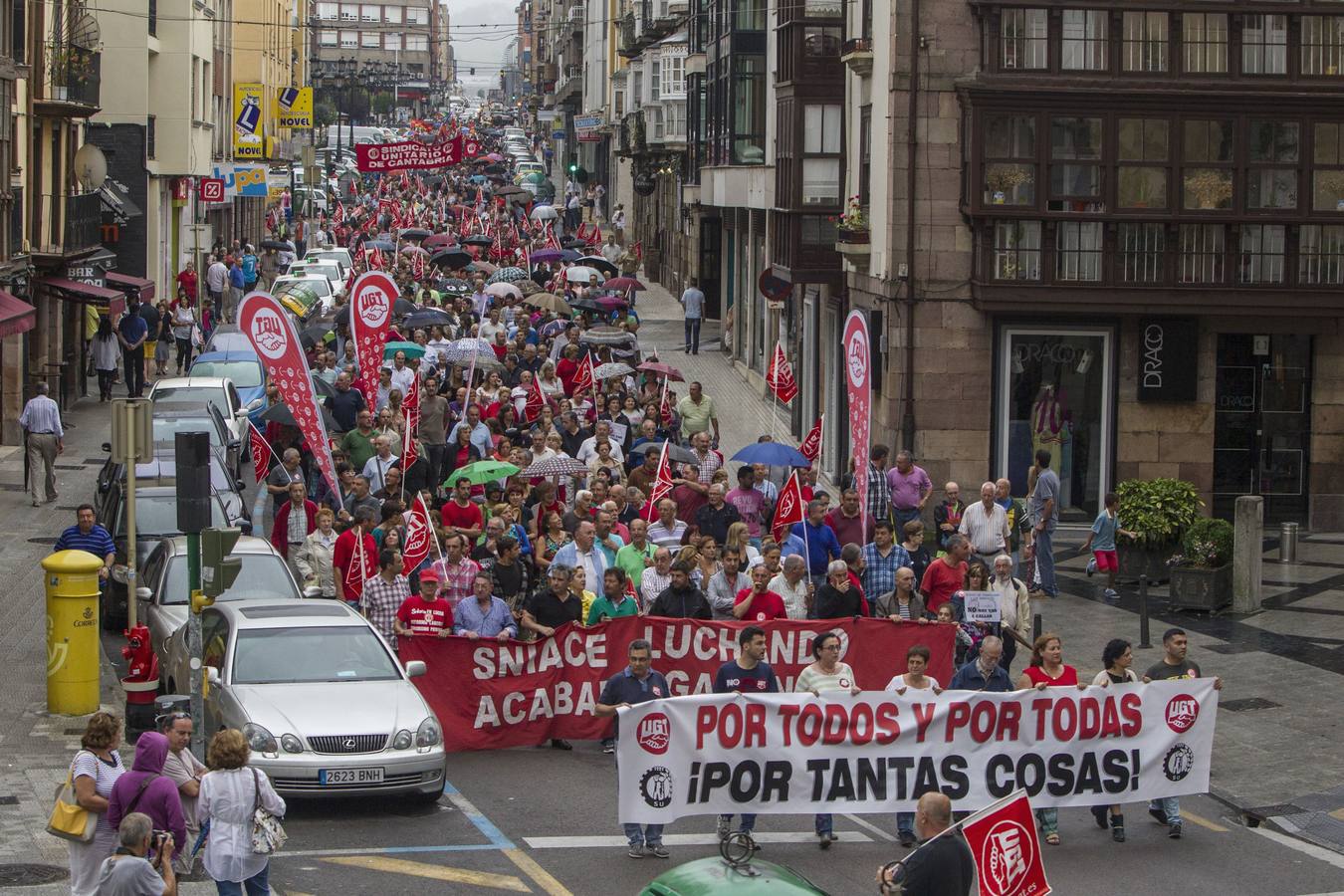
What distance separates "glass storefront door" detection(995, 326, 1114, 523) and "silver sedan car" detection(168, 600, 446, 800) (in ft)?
43.4

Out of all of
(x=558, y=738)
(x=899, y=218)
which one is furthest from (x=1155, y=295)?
(x=558, y=738)

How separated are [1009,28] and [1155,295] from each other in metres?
3.96

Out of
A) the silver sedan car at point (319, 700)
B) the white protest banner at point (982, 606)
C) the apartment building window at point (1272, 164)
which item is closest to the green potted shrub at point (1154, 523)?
the apartment building window at point (1272, 164)

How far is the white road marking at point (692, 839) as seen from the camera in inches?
518

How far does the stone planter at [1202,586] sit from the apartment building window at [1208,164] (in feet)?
21.6

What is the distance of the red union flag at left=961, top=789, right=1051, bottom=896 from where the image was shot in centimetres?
1016

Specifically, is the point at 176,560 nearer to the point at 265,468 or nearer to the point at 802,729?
the point at 265,468

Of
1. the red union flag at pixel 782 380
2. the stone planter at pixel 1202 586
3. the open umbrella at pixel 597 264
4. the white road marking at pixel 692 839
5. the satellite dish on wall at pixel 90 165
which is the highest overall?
the satellite dish on wall at pixel 90 165

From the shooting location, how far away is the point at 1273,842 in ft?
45.7

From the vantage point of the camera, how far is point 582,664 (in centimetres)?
1582

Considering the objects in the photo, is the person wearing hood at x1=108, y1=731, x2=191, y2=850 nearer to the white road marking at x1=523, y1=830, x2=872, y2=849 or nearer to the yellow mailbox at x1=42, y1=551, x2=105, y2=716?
the white road marking at x1=523, y1=830, x2=872, y2=849

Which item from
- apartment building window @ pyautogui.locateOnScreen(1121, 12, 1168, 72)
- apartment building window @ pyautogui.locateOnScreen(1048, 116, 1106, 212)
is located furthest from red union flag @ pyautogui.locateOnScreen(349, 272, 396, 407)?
apartment building window @ pyautogui.locateOnScreen(1121, 12, 1168, 72)

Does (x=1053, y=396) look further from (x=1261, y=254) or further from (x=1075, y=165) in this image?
(x=1261, y=254)

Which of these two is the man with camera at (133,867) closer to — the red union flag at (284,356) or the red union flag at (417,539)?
the red union flag at (417,539)
